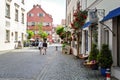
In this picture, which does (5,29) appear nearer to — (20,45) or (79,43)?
(20,45)

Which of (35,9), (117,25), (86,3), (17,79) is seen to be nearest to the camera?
(17,79)

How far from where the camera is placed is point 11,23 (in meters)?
41.2

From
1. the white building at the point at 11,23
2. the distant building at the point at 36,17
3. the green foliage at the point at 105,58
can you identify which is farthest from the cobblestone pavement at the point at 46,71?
the distant building at the point at 36,17

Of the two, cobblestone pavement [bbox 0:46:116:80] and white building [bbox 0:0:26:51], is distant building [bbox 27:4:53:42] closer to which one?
white building [bbox 0:0:26:51]

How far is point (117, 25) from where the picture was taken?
12648 mm

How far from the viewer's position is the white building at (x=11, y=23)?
119 feet

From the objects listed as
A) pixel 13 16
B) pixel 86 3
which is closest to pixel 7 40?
pixel 13 16

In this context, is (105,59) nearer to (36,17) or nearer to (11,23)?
(11,23)

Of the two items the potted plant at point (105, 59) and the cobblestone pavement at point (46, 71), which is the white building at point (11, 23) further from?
the potted plant at point (105, 59)

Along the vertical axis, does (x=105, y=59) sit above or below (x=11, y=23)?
below

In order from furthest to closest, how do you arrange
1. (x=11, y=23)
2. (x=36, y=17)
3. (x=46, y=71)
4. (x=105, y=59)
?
(x=36, y=17), (x=11, y=23), (x=46, y=71), (x=105, y=59)

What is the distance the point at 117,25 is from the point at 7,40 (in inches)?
1111

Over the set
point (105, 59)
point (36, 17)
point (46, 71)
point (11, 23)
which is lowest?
point (46, 71)

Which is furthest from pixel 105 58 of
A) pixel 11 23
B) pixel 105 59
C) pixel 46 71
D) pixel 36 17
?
pixel 36 17
